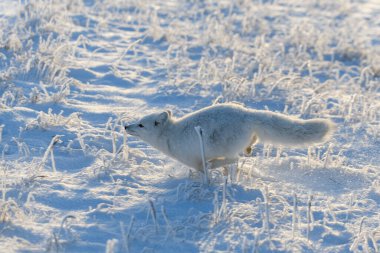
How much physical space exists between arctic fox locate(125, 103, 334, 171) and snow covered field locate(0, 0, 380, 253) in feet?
0.68

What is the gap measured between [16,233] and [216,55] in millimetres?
5486

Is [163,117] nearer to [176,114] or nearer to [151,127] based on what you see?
[151,127]

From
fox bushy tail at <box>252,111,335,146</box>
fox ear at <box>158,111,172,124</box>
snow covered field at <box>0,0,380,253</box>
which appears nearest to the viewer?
snow covered field at <box>0,0,380,253</box>

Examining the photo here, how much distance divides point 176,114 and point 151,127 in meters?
1.60

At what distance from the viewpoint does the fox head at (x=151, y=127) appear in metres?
5.27

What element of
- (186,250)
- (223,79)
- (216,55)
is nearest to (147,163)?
(186,250)

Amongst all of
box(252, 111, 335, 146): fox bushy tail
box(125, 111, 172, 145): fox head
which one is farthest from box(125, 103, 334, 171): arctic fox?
box(125, 111, 172, 145): fox head

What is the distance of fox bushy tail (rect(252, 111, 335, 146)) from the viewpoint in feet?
15.9

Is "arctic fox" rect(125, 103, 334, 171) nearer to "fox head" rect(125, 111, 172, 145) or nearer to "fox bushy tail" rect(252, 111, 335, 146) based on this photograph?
"fox bushy tail" rect(252, 111, 335, 146)

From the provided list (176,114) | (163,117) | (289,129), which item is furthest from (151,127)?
(176,114)

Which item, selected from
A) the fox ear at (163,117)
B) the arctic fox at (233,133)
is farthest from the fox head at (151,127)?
the arctic fox at (233,133)

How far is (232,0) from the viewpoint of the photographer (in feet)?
39.2

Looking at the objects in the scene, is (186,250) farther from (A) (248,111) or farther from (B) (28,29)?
(B) (28,29)

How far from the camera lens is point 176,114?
6887 millimetres
